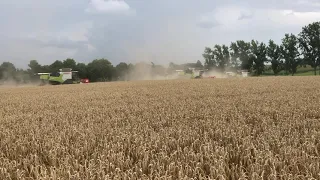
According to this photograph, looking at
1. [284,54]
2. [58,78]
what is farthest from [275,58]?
[58,78]

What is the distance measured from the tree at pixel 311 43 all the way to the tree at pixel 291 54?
144 cm

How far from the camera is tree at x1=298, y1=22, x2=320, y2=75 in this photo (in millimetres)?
78750

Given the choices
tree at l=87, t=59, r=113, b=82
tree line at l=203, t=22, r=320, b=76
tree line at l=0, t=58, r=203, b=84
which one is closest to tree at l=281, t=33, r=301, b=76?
tree line at l=203, t=22, r=320, b=76

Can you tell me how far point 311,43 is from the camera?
264 ft

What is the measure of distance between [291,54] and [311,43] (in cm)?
518

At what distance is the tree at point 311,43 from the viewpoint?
78750mm

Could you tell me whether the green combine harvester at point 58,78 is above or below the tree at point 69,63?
below

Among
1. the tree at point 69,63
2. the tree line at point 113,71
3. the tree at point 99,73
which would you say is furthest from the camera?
the tree at point 69,63

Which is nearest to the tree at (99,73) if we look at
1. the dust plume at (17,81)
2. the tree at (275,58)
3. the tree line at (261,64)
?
the tree line at (261,64)

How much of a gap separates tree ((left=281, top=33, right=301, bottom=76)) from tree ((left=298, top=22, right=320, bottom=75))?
4.72 feet

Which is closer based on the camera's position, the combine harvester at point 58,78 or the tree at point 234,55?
the combine harvester at point 58,78

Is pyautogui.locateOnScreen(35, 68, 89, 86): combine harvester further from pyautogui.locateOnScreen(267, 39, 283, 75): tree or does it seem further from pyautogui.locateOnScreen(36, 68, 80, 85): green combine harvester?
pyautogui.locateOnScreen(267, 39, 283, 75): tree

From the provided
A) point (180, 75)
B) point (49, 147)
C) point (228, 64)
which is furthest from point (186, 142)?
point (228, 64)

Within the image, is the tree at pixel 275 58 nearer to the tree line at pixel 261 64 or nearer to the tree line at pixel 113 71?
the tree line at pixel 261 64
